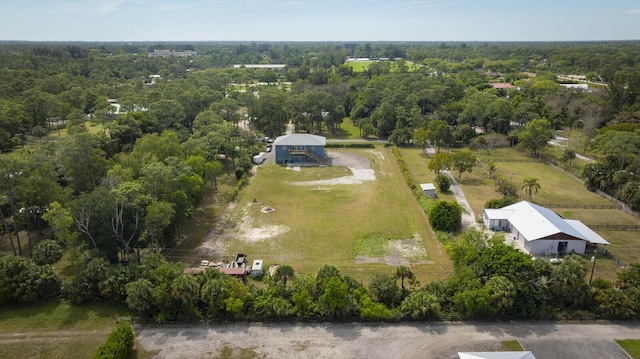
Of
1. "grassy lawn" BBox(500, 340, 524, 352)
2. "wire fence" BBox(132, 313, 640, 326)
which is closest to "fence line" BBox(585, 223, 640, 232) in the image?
"wire fence" BBox(132, 313, 640, 326)

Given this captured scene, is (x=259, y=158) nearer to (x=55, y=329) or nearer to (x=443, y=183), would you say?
(x=443, y=183)

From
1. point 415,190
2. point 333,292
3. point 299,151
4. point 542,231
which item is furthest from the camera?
point 299,151

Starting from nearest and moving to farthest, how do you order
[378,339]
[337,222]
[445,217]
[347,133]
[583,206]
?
[378,339], [445,217], [337,222], [583,206], [347,133]

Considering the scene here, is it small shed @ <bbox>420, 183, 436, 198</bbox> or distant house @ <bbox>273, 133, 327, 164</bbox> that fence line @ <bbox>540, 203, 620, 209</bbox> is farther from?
distant house @ <bbox>273, 133, 327, 164</bbox>

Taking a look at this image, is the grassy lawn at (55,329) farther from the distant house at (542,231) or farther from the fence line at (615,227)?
the fence line at (615,227)

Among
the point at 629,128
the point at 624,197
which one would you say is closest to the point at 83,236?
the point at 624,197

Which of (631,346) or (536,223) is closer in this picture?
(631,346)

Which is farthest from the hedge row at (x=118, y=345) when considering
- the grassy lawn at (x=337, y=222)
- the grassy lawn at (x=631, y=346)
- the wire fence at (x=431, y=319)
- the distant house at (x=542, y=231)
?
the distant house at (x=542, y=231)

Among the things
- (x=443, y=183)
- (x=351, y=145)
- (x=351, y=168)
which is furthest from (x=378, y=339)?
(x=351, y=145)
